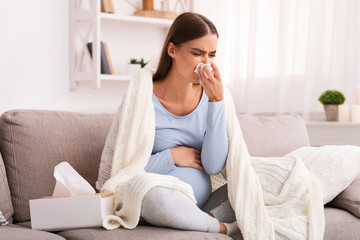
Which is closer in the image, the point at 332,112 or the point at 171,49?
the point at 171,49

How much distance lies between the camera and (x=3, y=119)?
2.10 metres

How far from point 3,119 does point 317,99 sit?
2092 mm

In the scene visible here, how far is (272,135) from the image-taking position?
105 inches

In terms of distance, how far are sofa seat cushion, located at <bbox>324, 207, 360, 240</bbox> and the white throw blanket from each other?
129mm

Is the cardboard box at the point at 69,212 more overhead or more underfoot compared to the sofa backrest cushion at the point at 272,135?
more underfoot

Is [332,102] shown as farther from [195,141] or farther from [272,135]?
[195,141]

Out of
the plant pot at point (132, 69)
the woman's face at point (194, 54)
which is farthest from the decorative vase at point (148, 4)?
the woman's face at point (194, 54)

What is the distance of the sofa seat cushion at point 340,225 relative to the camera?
6.71 ft

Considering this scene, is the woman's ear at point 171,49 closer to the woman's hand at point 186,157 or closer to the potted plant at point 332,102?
the woman's hand at point 186,157

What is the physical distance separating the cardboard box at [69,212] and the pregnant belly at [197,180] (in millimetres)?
359

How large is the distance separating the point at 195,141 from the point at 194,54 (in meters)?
0.34

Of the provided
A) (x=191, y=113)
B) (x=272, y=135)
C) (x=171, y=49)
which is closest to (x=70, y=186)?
(x=191, y=113)

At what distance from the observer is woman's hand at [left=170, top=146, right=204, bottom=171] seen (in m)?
2.07

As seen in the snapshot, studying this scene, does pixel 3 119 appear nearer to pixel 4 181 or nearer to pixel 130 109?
pixel 4 181
